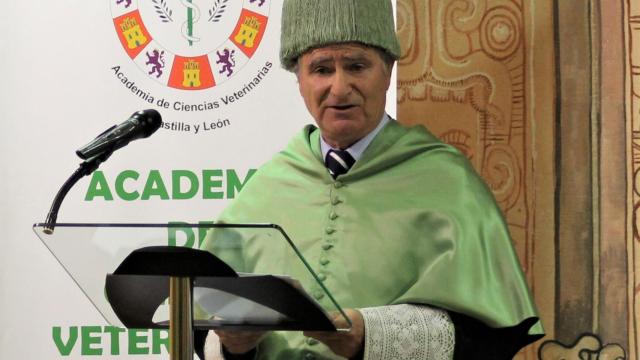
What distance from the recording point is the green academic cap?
3.01 m

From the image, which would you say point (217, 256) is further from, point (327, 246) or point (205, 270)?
point (327, 246)

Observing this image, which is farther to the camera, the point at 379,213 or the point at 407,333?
the point at 379,213

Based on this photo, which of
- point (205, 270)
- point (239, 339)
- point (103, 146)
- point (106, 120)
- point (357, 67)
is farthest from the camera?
point (106, 120)

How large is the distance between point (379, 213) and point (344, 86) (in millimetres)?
388

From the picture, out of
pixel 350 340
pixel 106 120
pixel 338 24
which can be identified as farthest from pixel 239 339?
pixel 106 120

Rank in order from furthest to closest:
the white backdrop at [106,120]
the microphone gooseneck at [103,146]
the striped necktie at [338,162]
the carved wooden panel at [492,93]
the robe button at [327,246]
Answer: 1. the white backdrop at [106,120]
2. the carved wooden panel at [492,93]
3. the striped necktie at [338,162]
4. the robe button at [327,246]
5. the microphone gooseneck at [103,146]

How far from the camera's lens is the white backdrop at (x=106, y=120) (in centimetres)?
384

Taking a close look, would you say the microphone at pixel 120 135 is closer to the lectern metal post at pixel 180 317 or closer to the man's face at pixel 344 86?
the lectern metal post at pixel 180 317

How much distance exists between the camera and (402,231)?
296 cm

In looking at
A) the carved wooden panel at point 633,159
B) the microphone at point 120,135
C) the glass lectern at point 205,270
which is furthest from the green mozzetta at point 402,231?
the microphone at point 120,135

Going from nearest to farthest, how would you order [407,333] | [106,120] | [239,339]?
[239,339], [407,333], [106,120]

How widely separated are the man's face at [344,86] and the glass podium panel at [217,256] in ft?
2.64

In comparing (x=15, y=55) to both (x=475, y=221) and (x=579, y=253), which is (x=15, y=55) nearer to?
(x=475, y=221)

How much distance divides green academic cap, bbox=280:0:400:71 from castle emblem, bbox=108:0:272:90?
0.83 metres
